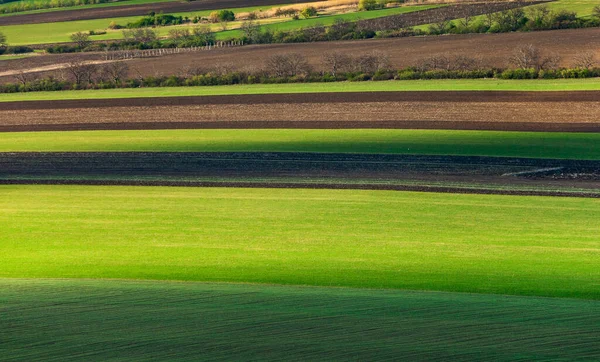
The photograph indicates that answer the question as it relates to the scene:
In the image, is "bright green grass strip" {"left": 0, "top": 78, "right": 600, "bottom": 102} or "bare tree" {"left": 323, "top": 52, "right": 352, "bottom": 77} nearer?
"bright green grass strip" {"left": 0, "top": 78, "right": 600, "bottom": 102}

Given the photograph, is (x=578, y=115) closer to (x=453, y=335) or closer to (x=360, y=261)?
(x=360, y=261)

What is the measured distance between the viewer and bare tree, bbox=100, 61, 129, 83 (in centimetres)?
7431

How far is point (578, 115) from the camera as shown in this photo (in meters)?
48.3

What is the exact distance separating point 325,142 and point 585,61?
25488 mm

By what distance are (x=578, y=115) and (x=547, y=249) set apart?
77.5ft

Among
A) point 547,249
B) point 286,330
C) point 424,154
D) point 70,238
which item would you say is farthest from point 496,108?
point 286,330

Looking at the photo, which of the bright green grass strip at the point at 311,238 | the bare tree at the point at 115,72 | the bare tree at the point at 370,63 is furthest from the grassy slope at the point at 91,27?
the bright green grass strip at the point at 311,238

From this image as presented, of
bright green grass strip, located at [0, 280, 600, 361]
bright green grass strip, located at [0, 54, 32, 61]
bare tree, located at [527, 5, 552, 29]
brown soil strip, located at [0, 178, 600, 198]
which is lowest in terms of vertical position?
bright green grass strip, located at [0, 54, 32, 61]

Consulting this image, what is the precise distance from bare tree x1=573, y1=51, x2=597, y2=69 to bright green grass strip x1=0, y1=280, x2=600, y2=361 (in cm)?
4416

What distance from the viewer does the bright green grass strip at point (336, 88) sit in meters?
56.7

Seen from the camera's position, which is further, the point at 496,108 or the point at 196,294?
the point at 496,108

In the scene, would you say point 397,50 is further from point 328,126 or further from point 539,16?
point 328,126

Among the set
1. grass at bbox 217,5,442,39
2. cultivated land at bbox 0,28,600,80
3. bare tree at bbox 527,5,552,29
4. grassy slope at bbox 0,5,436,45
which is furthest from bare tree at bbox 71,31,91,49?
bare tree at bbox 527,5,552,29

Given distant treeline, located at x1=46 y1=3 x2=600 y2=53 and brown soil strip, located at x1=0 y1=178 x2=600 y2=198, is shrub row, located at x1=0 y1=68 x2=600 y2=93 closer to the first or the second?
distant treeline, located at x1=46 y1=3 x2=600 y2=53
